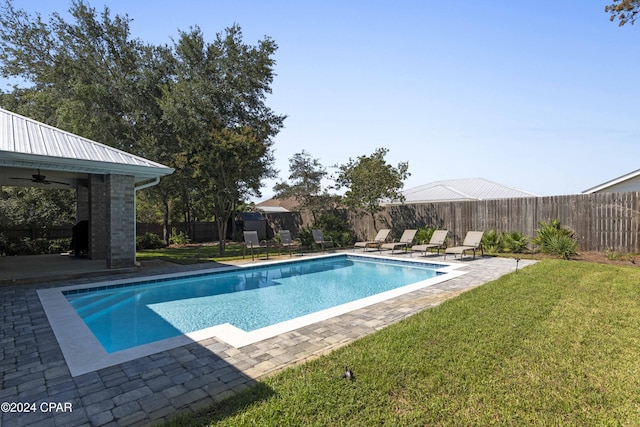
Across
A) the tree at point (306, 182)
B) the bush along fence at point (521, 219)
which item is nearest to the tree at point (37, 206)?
the bush along fence at point (521, 219)

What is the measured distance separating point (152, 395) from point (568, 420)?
3403mm

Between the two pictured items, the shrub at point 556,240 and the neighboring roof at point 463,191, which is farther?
the neighboring roof at point 463,191

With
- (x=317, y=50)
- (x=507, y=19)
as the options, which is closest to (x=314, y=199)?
(x=317, y=50)

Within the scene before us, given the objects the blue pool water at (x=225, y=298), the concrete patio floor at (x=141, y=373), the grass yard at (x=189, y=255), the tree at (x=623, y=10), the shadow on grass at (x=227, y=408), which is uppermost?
the tree at (x=623, y=10)

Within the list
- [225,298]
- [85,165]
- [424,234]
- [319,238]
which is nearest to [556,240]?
[424,234]

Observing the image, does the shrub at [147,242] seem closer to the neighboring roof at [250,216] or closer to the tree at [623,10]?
the neighboring roof at [250,216]

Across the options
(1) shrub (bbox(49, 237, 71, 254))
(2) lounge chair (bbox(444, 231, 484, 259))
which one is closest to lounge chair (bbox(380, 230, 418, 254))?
(2) lounge chair (bbox(444, 231, 484, 259))

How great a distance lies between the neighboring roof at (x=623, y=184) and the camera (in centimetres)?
1623

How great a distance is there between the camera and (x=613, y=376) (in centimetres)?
316

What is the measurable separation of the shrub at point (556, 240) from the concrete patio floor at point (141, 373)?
28.3 ft

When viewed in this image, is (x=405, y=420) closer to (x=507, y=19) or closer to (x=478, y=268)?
(x=478, y=268)

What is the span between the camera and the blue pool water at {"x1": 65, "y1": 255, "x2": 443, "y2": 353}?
5801 millimetres

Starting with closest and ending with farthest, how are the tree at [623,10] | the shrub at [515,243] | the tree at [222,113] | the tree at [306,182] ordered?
1. the tree at [623,10]
2. the shrub at [515,243]
3. the tree at [222,113]
4. the tree at [306,182]

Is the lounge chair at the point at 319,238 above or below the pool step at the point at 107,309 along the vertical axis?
above
